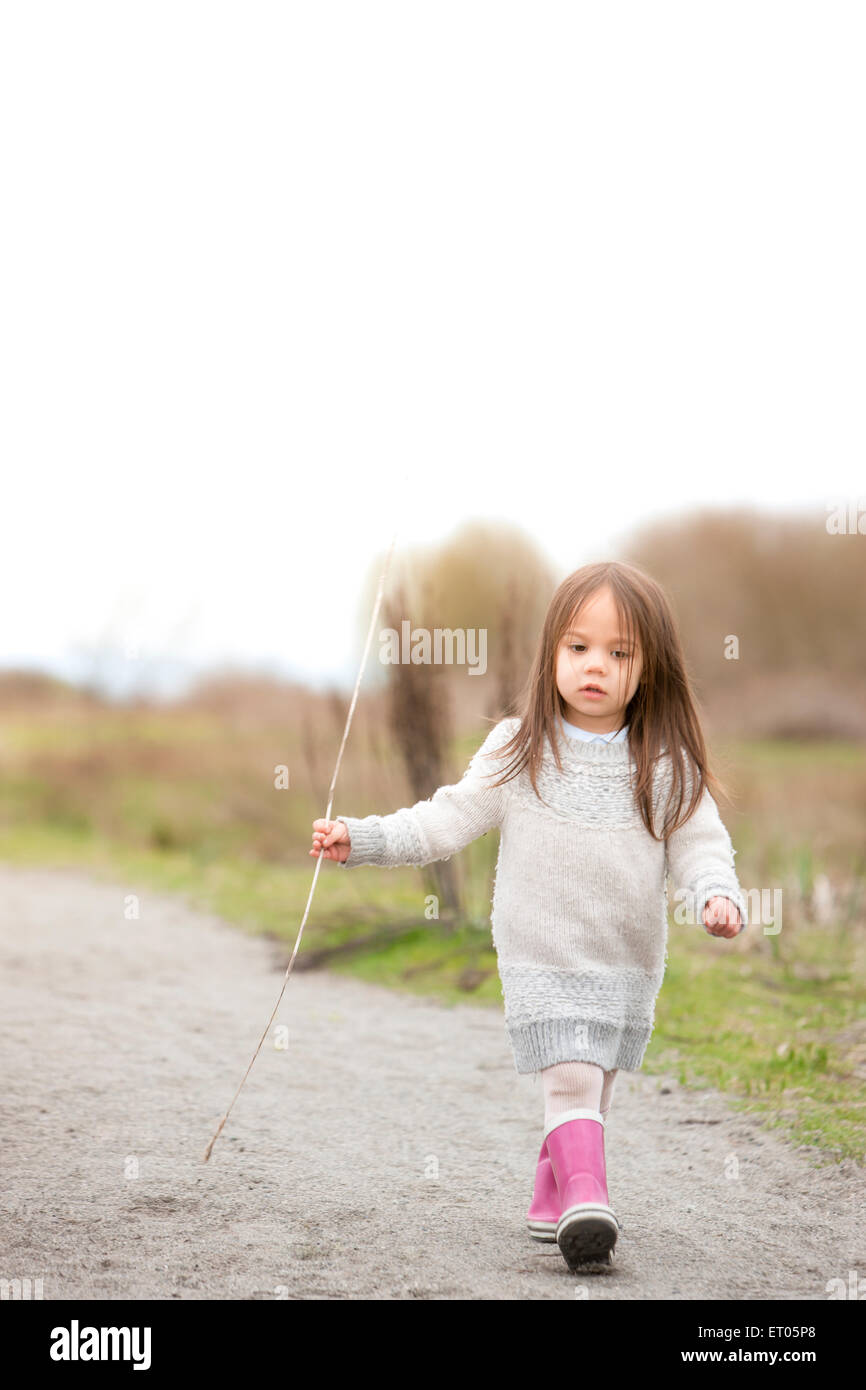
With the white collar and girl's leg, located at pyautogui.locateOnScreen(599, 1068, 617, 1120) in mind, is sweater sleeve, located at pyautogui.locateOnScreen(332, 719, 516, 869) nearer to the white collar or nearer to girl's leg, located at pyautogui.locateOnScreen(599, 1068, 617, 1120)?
the white collar

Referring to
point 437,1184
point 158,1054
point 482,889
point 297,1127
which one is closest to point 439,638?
point 482,889

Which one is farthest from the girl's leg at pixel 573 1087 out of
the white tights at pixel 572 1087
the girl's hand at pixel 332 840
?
the girl's hand at pixel 332 840

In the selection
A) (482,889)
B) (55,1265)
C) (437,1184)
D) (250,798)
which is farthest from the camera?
(250,798)

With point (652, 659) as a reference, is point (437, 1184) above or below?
below

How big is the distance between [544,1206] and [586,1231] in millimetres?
349

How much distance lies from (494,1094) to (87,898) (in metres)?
5.50

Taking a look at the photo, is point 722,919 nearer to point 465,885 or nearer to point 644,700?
point 644,700

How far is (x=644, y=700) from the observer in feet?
11.2

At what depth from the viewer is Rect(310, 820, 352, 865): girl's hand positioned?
325 centimetres

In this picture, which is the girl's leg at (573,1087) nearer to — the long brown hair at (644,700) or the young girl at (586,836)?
the young girl at (586,836)

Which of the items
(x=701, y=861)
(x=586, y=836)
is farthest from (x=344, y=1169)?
(x=701, y=861)

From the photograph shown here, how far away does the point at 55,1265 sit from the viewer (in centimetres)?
299

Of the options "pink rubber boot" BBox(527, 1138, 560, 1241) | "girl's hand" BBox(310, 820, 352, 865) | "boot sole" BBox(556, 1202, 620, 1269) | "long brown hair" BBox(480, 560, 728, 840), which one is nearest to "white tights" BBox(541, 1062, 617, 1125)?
"pink rubber boot" BBox(527, 1138, 560, 1241)
